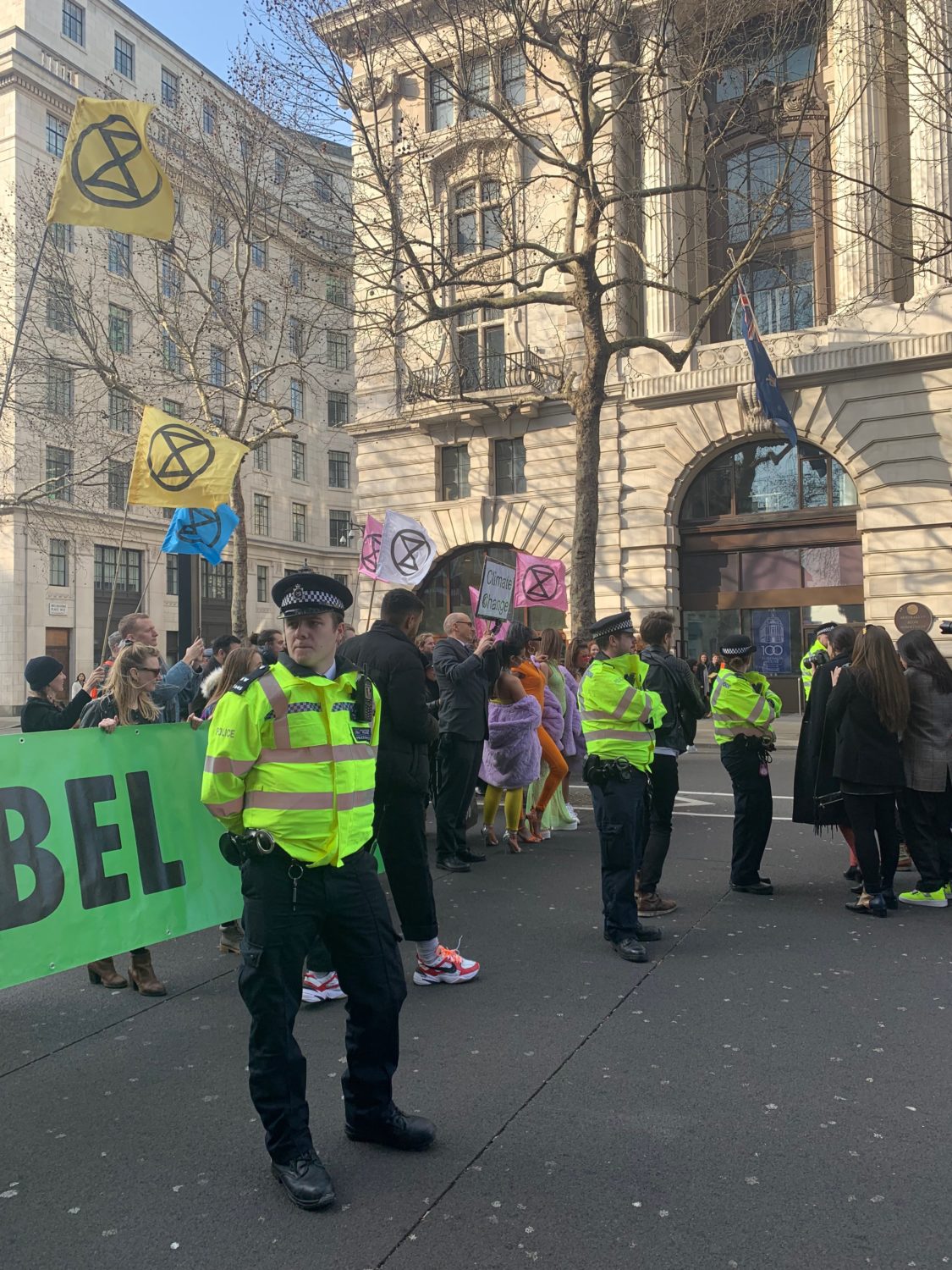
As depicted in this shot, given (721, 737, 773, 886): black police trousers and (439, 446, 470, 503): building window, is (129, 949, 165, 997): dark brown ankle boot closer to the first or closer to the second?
(721, 737, 773, 886): black police trousers

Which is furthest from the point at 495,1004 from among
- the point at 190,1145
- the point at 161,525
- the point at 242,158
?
the point at 161,525

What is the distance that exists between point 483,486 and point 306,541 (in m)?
28.7

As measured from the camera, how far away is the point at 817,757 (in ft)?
24.5

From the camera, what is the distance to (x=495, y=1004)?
5.02 meters

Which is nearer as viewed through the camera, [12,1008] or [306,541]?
[12,1008]

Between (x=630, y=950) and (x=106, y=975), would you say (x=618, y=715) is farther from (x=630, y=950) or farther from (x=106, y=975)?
(x=106, y=975)

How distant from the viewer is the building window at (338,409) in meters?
54.8

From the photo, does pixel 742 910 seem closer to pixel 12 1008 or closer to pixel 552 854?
pixel 552 854

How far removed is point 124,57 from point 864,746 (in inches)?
2067

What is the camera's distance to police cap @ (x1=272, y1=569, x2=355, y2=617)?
3486mm

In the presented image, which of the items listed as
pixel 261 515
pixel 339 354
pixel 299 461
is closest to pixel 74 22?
pixel 339 354

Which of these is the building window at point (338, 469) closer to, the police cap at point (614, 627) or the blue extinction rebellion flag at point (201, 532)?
the blue extinction rebellion flag at point (201, 532)

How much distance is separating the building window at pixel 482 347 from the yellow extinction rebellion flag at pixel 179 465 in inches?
698

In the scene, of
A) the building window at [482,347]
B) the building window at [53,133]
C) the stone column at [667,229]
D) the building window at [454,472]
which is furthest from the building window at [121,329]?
the stone column at [667,229]
